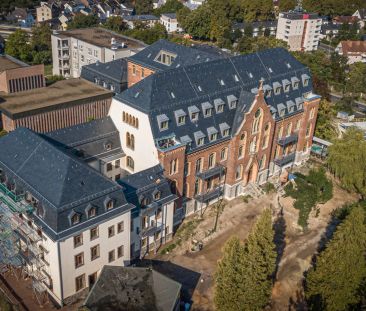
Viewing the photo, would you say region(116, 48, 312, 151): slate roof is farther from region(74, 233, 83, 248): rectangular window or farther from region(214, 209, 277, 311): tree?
region(214, 209, 277, 311): tree

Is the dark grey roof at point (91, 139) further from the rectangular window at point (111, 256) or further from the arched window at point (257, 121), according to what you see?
the arched window at point (257, 121)

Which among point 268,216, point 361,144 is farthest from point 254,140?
point 268,216

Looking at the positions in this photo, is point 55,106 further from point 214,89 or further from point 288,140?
point 288,140

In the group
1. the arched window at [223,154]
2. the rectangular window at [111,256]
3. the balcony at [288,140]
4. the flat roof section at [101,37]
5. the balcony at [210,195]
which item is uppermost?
the flat roof section at [101,37]

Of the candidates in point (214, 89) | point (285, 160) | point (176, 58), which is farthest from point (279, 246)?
point (176, 58)

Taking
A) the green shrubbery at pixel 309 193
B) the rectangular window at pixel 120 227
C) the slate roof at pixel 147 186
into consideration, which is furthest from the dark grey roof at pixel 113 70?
the rectangular window at pixel 120 227

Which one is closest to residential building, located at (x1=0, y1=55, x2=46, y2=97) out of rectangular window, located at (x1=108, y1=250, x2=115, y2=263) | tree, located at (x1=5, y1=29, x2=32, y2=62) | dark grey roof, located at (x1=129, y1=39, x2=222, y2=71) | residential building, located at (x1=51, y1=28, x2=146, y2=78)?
residential building, located at (x1=51, y1=28, x2=146, y2=78)
